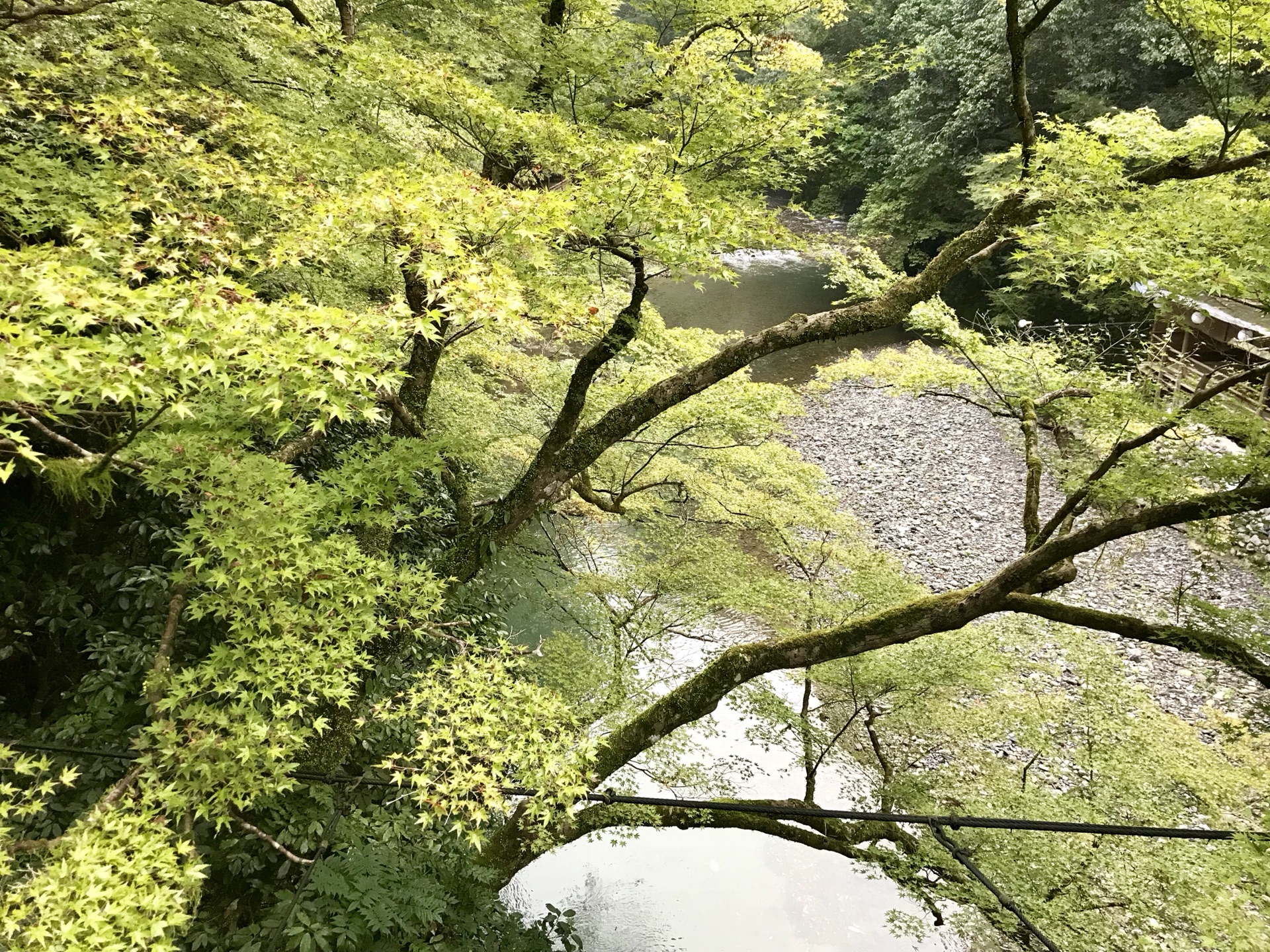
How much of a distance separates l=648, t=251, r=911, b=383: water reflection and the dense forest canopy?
33.6 ft

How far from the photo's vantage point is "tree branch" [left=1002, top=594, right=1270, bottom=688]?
348 cm

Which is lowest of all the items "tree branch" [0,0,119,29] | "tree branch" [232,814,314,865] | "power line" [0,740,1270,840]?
"tree branch" [232,814,314,865]

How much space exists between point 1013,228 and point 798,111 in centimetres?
214

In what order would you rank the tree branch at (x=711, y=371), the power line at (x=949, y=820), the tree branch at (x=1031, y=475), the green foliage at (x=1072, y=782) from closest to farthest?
the power line at (x=949, y=820) → the tree branch at (x=711, y=371) → the tree branch at (x=1031, y=475) → the green foliage at (x=1072, y=782)

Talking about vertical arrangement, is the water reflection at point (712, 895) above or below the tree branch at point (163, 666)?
below

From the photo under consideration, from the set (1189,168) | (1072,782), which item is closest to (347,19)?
(1189,168)

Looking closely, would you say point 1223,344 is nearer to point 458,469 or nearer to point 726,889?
point 726,889

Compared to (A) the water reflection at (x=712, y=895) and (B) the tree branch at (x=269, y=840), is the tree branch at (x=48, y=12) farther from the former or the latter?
(A) the water reflection at (x=712, y=895)

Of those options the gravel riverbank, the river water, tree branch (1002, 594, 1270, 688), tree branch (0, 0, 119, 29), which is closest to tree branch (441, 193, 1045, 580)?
tree branch (1002, 594, 1270, 688)

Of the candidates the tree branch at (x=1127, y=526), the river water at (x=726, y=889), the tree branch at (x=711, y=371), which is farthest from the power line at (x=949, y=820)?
the river water at (x=726, y=889)

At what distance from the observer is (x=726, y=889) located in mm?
8203

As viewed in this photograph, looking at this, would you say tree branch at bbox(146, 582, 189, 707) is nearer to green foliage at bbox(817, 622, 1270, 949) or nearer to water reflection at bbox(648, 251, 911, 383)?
green foliage at bbox(817, 622, 1270, 949)

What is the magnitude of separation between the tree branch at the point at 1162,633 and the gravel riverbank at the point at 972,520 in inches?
178

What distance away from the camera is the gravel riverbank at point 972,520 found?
991 cm
